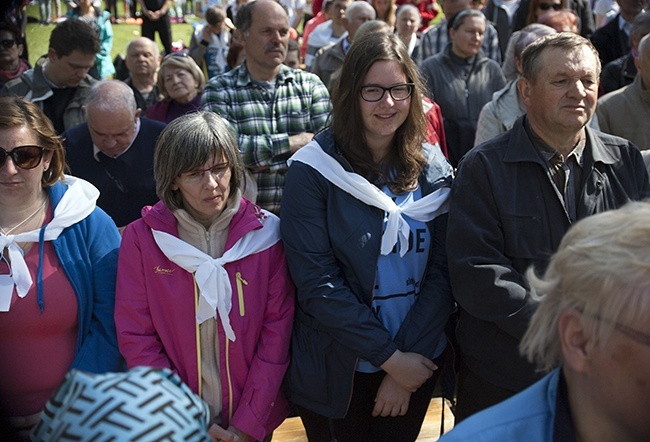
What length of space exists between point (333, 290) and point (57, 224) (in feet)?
3.61

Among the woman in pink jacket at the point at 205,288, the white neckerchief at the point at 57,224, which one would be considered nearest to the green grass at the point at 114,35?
the white neckerchief at the point at 57,224

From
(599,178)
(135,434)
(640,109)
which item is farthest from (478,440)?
(640,109)

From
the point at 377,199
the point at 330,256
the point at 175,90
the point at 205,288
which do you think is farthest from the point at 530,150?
the point at 175,90

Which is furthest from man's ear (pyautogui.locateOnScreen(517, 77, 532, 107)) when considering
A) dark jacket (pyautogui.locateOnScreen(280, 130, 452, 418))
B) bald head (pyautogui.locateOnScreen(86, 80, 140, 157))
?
bald head (pyautogui.locateOnScreen(86, 80, 140, 157))

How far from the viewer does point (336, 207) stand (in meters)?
2.93

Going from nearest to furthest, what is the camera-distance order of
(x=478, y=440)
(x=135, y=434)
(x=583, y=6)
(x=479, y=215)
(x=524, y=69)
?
(x=135, y=434) < (x=478, y=440) < (x=479, y=215) < (x=524, y=69) < (x=583, y=6)

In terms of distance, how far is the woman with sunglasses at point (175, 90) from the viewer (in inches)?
224

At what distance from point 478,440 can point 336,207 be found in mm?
1450

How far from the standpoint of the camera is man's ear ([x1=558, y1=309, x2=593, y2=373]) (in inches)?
61.7

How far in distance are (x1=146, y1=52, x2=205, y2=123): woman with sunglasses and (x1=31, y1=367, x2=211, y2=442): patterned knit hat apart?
15.3 ft

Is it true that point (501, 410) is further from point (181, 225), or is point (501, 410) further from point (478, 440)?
point (181, 225)

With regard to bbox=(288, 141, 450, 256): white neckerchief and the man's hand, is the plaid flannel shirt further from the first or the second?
bbox=(288, 141, 450, 256): white neckerchief

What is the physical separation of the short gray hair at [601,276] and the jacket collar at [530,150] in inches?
45.0

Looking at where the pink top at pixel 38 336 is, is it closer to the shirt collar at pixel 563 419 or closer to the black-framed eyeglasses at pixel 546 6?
the shirt collar at pixel 563 419
